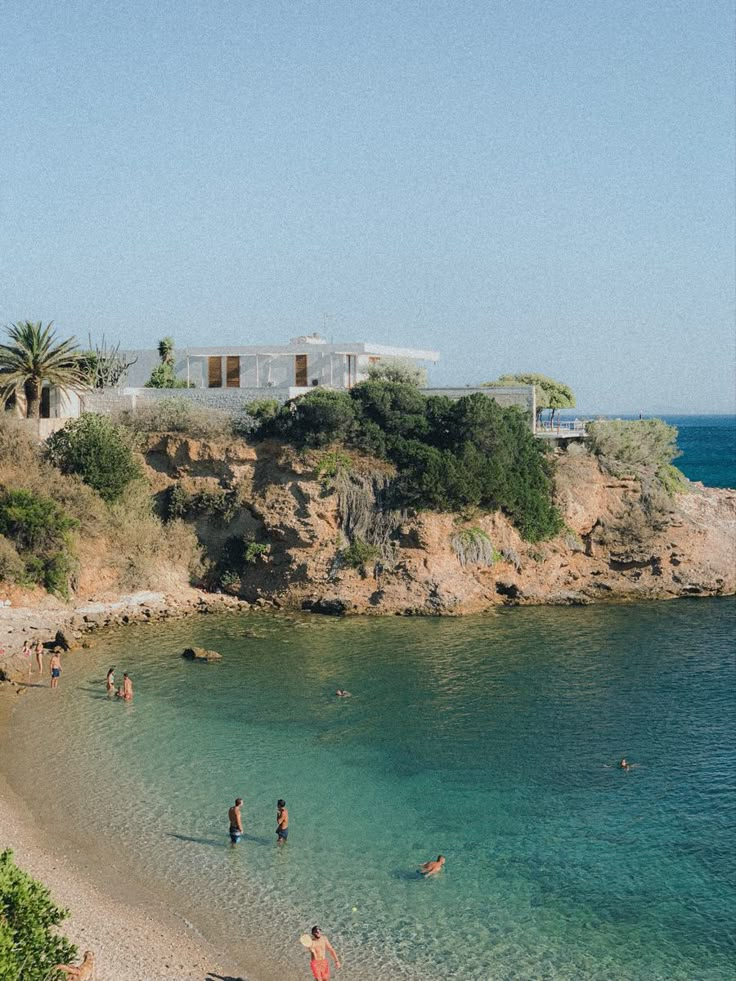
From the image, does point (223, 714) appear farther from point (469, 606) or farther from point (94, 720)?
point (469, 606)

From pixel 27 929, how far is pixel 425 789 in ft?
37.1

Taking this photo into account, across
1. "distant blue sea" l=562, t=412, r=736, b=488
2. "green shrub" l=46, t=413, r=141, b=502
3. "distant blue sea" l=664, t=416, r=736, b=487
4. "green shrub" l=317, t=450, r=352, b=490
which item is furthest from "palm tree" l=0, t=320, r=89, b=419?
A: "distant blue sea" l=664, t=416, r=736, b=487

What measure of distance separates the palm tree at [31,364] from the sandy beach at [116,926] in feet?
87.0

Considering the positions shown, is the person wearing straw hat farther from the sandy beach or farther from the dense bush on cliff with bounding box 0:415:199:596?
the dense bush on cliff with bounding box 0:415:199:596

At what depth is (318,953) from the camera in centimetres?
1558

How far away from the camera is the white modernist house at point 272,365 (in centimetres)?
5012

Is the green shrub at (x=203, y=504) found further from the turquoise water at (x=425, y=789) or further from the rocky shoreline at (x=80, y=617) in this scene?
the turquoise water at (x=425, y=789)

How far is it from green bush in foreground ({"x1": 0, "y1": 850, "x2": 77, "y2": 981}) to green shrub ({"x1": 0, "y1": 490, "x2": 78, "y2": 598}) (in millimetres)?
24309

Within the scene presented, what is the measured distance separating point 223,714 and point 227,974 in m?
12.1

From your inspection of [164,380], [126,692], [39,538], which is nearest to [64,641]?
[39,538]

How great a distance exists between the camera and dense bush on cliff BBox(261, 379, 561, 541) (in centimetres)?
4119

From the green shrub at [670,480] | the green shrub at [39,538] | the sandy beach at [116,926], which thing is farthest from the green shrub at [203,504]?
the sandy beach at [116,926]

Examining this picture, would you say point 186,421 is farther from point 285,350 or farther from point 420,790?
point 420,790

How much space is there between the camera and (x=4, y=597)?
36000 mm
